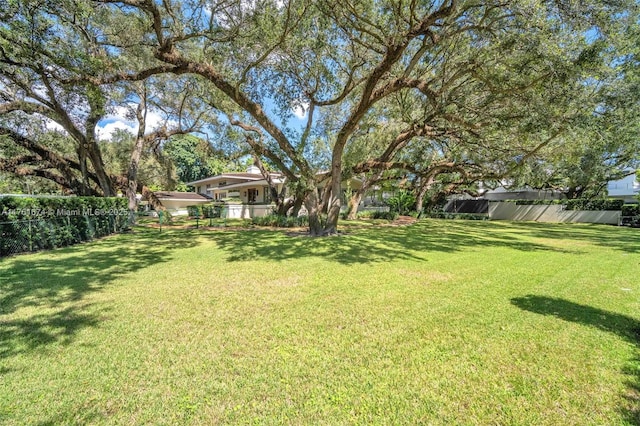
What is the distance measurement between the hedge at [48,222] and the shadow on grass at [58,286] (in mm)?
556

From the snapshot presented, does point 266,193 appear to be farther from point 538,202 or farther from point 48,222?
point 538,202

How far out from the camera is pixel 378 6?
8953mm

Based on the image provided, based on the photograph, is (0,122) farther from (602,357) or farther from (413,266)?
(602,357)

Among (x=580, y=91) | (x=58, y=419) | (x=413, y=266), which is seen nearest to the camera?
(x=58, y=419)

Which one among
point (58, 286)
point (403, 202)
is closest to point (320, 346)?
point (58, 286)

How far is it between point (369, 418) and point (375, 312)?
2.11 meters

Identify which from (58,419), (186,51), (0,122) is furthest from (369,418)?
(0,122)

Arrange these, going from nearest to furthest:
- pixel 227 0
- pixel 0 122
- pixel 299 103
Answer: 1. pixel 227 0
2. pixel 299 103
3. pixel 0 122

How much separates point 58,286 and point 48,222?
5.73 m

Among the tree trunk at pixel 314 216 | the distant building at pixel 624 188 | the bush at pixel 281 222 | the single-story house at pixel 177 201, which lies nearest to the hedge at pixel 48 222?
the bush at pixel 281 222

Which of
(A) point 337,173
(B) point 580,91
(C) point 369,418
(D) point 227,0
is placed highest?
(D) point 227,0

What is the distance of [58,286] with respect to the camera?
557 cm

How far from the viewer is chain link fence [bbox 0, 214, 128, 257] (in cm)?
841

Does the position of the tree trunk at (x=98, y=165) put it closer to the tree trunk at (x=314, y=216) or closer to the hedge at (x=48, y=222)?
the hedge at (x=48, y=222)
